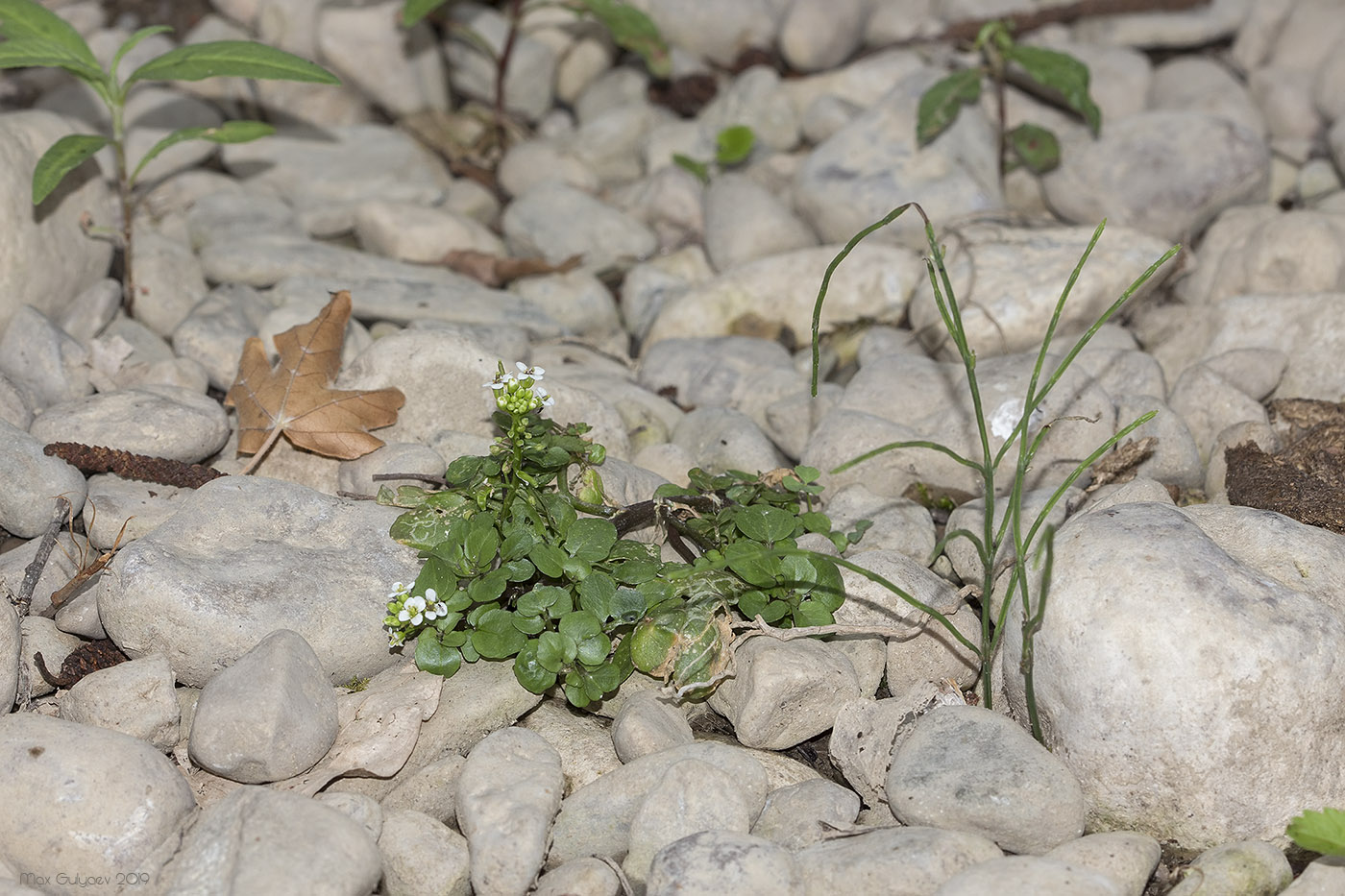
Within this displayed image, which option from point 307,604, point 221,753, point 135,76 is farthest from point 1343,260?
point 135,76

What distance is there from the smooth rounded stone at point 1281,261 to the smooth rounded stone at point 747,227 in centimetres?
181

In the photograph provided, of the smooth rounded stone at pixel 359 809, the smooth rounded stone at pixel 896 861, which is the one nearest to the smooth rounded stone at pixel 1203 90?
the smooth rounded stone at pixel 896 861

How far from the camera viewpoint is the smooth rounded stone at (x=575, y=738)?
2.97 m

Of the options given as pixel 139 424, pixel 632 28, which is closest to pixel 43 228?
pixel 139 424

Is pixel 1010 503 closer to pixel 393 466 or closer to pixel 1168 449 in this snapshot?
pixel 1168 449

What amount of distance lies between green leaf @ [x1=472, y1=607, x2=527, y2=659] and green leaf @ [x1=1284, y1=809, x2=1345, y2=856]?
6.15 ft

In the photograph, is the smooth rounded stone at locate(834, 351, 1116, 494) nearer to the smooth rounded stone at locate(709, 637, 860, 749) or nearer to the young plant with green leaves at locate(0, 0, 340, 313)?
the smooth rounded stone at locate(709, 637, 860, 749)

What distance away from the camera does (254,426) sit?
3.77 m

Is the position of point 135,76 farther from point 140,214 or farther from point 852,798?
point 852,798

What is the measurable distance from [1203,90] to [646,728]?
5.03m

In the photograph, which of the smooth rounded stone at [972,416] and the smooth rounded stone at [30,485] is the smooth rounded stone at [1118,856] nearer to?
the smooth rounded stone at [972,416]

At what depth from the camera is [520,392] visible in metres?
3.17

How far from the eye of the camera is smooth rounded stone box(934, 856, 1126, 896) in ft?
7.82

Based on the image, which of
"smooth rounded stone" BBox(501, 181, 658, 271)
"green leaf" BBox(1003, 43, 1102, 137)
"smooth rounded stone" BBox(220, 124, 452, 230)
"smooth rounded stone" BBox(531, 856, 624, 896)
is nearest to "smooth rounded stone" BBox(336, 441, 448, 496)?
"smooth rounded stone" BBox(531, 856, 624, 896)
